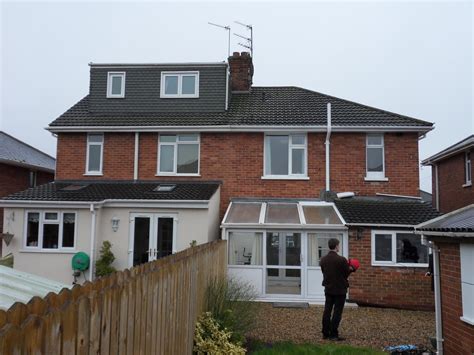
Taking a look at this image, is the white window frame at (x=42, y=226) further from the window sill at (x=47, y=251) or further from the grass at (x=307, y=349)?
the grass at (x=307, y=349)

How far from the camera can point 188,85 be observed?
56.5 feet

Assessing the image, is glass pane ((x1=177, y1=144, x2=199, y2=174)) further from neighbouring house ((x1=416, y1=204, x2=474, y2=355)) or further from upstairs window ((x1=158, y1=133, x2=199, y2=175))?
neighbouring house ((x1=416, y1=204, x2=474, y2=355))

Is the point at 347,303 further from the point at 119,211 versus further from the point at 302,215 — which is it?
the point at 119,211

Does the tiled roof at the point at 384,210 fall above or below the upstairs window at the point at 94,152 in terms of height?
below

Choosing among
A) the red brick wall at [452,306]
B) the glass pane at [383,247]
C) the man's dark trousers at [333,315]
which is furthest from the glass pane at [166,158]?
the red brick wall at [452,306]

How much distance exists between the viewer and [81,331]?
2549mm

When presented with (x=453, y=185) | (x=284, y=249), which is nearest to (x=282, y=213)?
(x=284, y=249)

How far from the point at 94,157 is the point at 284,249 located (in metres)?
8.08

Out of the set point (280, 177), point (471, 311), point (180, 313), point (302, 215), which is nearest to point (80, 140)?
point (280, 177)

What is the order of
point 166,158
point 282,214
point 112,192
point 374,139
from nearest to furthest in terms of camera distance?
point 282,214 → point 112,192 → point 374,139 → point 166,158

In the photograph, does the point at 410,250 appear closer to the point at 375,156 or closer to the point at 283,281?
the point at 283,281

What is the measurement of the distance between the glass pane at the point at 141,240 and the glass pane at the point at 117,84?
6.09 meters

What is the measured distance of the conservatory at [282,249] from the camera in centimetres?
1275

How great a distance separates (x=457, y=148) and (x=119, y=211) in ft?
46.3
